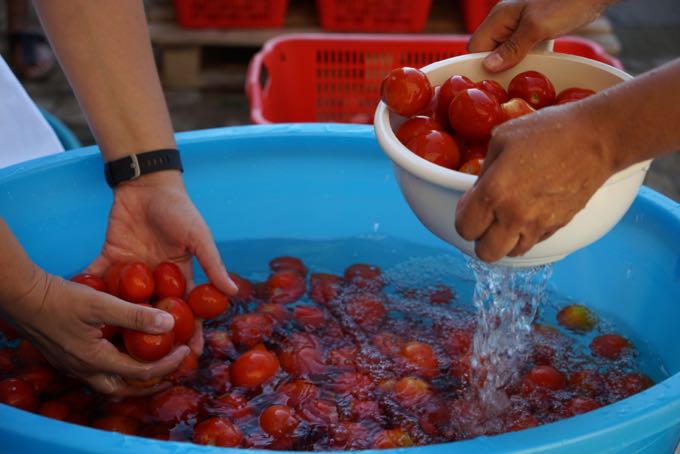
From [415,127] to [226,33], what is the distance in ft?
7.07

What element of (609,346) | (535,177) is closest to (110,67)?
(535,177)

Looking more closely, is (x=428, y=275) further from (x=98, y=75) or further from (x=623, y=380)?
(x=98, y=75)

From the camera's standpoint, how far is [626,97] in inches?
34.9

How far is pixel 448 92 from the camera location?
1.20 m

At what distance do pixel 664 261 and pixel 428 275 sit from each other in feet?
1.59

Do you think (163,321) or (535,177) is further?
(163,321)

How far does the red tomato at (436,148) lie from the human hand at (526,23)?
0.24m

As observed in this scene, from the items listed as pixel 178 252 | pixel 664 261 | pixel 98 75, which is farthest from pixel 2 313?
pixel 664 261

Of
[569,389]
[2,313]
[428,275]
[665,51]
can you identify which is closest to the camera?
[2,313]

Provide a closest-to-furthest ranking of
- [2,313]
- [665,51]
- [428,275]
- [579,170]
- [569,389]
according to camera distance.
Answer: [579,170] < [2,313] < [569,389] < [428,275] < [665,51]

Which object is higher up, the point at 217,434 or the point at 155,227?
the point at 155,227

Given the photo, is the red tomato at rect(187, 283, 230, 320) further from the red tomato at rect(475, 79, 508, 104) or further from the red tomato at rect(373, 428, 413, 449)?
the red tomato at rect(475, 79, 508, 104)

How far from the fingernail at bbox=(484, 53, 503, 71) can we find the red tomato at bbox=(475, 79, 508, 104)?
0.03m

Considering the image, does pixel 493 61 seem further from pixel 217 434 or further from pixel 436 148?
pixel 217 434
